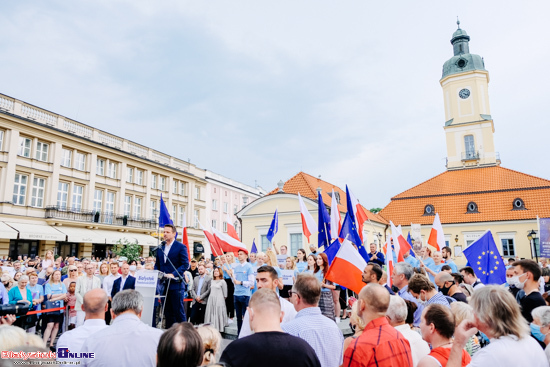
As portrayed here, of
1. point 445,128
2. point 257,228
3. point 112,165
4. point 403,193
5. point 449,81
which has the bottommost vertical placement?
point 257,228

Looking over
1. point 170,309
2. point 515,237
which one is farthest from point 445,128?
point 170,309

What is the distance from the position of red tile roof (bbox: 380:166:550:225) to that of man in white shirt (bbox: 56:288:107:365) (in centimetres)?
3693

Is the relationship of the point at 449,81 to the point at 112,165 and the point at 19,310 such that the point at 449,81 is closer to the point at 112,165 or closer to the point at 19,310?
the point at 112,165

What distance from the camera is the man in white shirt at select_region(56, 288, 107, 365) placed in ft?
11.5

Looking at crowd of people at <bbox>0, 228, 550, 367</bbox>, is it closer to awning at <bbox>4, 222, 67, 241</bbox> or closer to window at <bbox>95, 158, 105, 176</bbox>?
awning at <bbox>4, 222, 67, 241</bbox>

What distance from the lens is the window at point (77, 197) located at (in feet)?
107

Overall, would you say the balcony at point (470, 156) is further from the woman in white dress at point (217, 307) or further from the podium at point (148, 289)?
the podium at point (148, 289)

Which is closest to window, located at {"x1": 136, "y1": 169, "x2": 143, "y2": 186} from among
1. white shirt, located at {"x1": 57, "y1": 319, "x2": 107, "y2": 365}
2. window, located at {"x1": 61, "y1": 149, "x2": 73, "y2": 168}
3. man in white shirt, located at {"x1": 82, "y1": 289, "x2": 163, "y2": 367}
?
window, located at {"x1": 61, "y1": 149, "x2": 73, "y2": 168}

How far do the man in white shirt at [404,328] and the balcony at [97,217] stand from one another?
107 feet

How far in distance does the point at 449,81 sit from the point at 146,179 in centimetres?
4107

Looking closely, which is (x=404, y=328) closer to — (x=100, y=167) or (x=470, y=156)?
(x=100, y=167)

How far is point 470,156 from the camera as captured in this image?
45656mm

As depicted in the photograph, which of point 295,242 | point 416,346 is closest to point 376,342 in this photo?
point 416,346

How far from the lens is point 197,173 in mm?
48969
